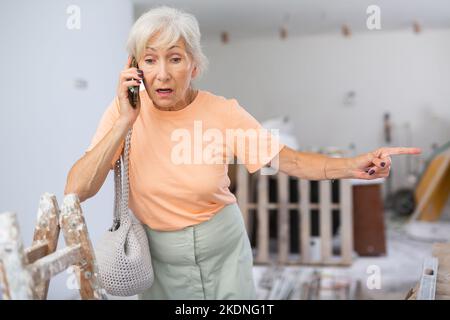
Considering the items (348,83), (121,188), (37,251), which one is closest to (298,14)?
(348,83)

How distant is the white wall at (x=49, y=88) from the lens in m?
2.24

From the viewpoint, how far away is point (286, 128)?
421 cm

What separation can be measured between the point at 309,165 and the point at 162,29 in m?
0.53

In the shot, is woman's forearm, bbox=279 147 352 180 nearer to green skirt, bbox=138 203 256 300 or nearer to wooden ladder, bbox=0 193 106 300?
green skirt, bbox=138 203 256 300

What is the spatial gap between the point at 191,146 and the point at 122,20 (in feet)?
3.37

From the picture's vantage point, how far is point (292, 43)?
560 centimetres

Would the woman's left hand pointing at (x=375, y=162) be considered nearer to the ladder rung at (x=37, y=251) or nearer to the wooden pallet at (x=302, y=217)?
the ladder rung at (x=37, y=251)

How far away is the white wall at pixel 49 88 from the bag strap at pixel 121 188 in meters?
0.79

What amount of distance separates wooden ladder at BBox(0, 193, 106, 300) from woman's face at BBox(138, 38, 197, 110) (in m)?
0.43

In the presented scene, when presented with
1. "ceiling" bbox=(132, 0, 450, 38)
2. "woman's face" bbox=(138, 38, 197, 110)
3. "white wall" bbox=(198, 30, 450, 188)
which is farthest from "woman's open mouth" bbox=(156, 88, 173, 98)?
"white wall" bbox=(198, 30, 450, 188)

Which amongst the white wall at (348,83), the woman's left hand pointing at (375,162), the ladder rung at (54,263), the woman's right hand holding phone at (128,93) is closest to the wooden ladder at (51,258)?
the ladder rung at (54,263)

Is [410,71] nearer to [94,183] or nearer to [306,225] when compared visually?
[306,225]

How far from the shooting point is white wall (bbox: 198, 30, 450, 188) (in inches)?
217
